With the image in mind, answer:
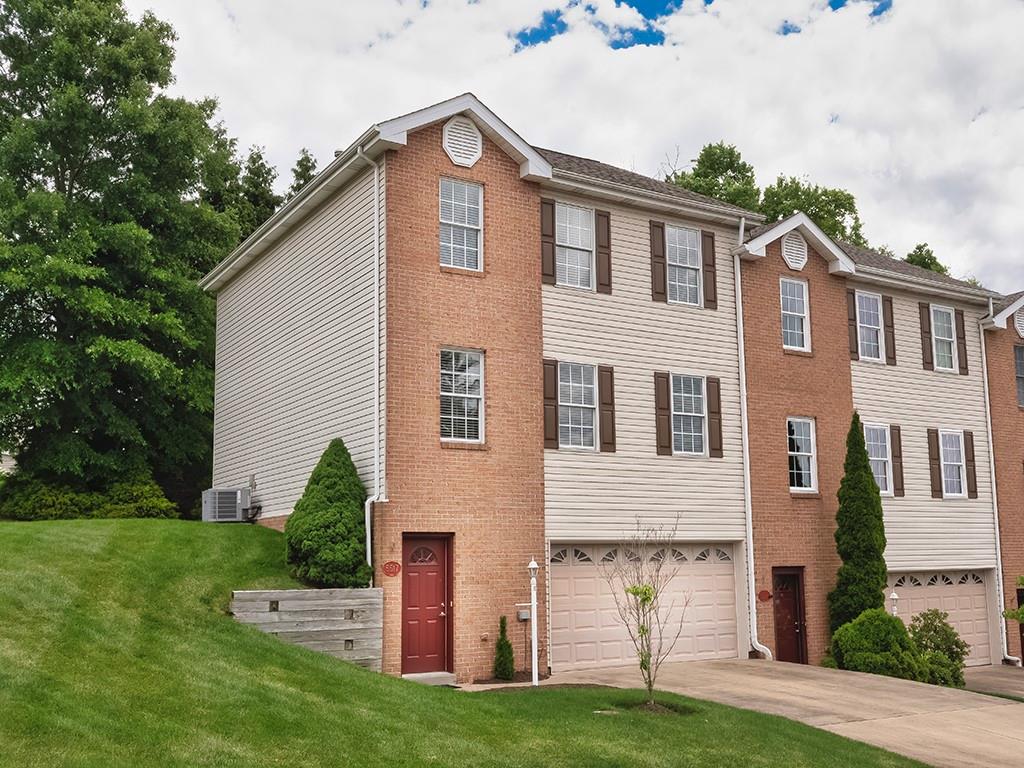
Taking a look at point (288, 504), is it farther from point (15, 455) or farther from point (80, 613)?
point (15, 455)

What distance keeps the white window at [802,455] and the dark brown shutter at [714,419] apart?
207 centimetres

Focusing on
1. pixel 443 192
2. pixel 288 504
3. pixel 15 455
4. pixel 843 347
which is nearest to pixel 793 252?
pixel 843 347

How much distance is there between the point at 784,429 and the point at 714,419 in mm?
2038

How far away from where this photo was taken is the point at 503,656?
57.4 ft

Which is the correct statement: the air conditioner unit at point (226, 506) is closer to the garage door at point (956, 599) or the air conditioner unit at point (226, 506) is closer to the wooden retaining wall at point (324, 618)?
the wooden retaining wall at point (324, 618)

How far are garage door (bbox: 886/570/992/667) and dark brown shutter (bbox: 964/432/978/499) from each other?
2.00 m

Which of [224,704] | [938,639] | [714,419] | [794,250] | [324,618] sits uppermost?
[794,250]

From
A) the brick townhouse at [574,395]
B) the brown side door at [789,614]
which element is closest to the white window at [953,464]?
the brick townhouse at [574,395]

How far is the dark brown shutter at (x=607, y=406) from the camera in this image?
19859 millimetres

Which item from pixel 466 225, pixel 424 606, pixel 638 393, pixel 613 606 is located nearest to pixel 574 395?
pixel 638 393

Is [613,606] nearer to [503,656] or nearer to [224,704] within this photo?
[503,656]

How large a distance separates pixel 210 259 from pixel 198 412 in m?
4.49

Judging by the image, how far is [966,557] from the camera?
2588 cm

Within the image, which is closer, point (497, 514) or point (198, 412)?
point (497, 514)
